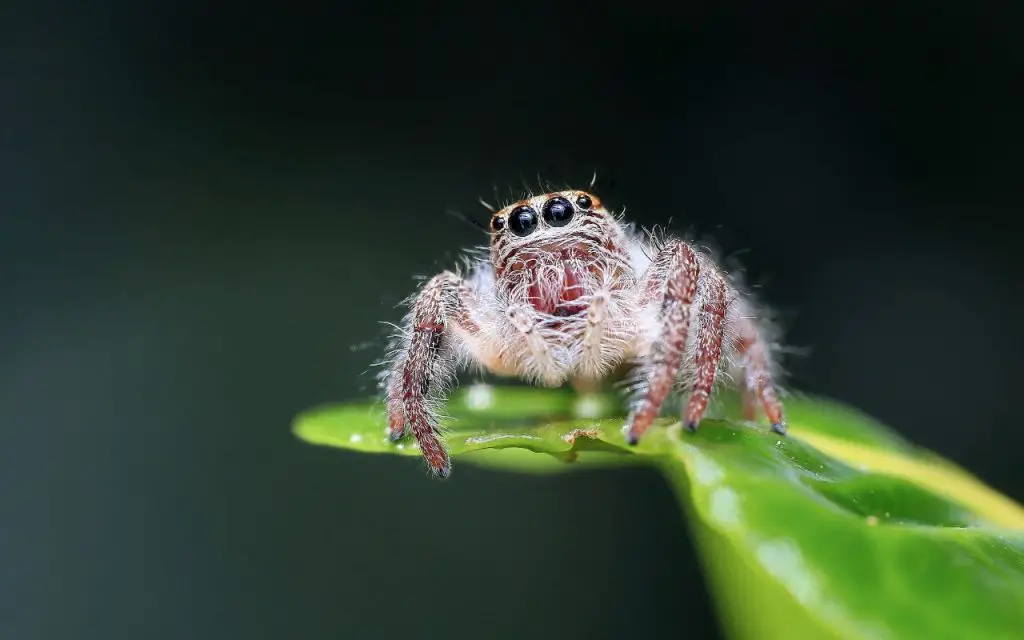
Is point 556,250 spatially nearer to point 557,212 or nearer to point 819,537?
point 557,212

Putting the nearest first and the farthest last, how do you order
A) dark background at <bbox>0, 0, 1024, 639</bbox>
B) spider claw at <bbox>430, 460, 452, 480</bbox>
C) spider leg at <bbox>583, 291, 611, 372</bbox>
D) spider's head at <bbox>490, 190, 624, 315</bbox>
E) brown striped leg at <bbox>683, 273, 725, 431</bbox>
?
brown striped leg at <bbox>683, 273, 725, 431</bbox> → spider claw at <bbox>430, 460, 452, 480</bbox> → spider leg at <bbox>583, 291, 611, 372</bbox> → spider's head at <bbox>490, 190, 624, 315</bbox> → dark background at <bbox>0, 0, 1024, 639</bbox>

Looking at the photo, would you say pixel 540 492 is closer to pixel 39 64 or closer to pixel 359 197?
pixel 359 197

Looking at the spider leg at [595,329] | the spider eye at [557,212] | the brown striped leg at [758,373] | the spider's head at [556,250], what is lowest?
the brown striped leg at [758,373]

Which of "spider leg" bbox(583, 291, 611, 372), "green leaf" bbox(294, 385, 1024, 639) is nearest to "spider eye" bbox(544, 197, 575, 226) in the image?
"spider leg" bbox(583, 291, 611, 372)

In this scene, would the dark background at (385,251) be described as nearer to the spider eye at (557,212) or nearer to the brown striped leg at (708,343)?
the spider eye at (557,212)

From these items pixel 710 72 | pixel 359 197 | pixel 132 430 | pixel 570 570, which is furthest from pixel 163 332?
pixel 710 72

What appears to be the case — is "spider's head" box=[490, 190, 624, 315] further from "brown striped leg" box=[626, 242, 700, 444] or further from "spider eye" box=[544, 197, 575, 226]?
"brown striped leg" box=[626, 242, 700, 444]

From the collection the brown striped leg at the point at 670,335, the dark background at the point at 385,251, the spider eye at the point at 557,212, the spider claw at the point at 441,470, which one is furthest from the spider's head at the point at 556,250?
the dark background at the point at 385,251
